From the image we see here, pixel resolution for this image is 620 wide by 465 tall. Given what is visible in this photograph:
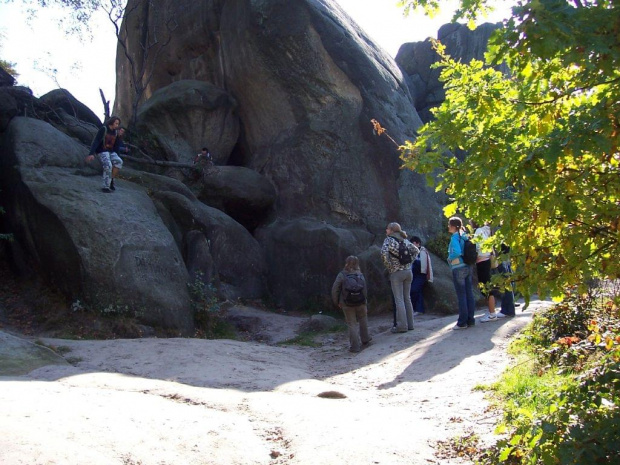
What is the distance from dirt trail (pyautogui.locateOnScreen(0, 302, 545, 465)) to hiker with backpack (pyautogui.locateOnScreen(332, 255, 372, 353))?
485mm

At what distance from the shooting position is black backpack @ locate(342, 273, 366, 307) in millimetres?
10203

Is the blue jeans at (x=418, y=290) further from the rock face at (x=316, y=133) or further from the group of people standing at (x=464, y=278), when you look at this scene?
the rock face at (x=316, y=133)

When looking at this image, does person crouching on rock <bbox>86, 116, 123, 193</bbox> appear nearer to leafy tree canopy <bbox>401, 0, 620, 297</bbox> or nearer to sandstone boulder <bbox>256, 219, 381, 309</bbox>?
sandstone boulder <bbox>256, 219, 381, 309</bbox>

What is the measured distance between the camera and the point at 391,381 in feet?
26.2

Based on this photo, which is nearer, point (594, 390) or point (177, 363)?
point (594, 390)

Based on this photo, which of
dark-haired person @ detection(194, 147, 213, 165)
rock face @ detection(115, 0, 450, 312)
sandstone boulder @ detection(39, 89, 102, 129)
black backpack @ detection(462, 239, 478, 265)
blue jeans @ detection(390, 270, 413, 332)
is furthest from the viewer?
sandstone boulder @ detection(39, 89, 102, 129)

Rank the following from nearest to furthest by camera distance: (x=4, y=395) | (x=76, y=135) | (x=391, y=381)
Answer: (x=4, y=395) < (x=391, y=381) < (x=76, y=135)

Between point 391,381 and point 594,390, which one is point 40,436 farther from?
point 391,381

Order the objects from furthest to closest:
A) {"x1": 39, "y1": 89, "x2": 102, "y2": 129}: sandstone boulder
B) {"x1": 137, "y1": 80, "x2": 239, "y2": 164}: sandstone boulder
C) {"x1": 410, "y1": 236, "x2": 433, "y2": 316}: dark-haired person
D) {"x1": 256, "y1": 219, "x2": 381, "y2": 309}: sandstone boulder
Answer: {"x1": 39, "y1": 89, "x2": 102, "y2": 129}: sandstone boulder
{"x1": 137, "y1": 80, "x2": 239, "y2": 164}: sandstone boulder
{"x1": 256, "y1": 219, "x2": 381, "y2": 309}: sandstone boulder
{"x1": 410, "y1": 236, "x2": 433, "y2": 316}: dark-haired person

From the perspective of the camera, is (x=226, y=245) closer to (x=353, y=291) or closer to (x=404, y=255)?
(x=353, y=291)

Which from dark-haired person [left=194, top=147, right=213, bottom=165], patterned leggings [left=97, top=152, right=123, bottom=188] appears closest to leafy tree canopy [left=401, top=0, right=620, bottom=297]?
patterned leggings [left=97, top=152, right=123, bottom=188]

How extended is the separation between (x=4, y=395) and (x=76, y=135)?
564 inches

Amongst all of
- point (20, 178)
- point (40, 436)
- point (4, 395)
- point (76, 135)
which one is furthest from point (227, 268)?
point (40, 436)

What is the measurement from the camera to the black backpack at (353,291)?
10.2m
